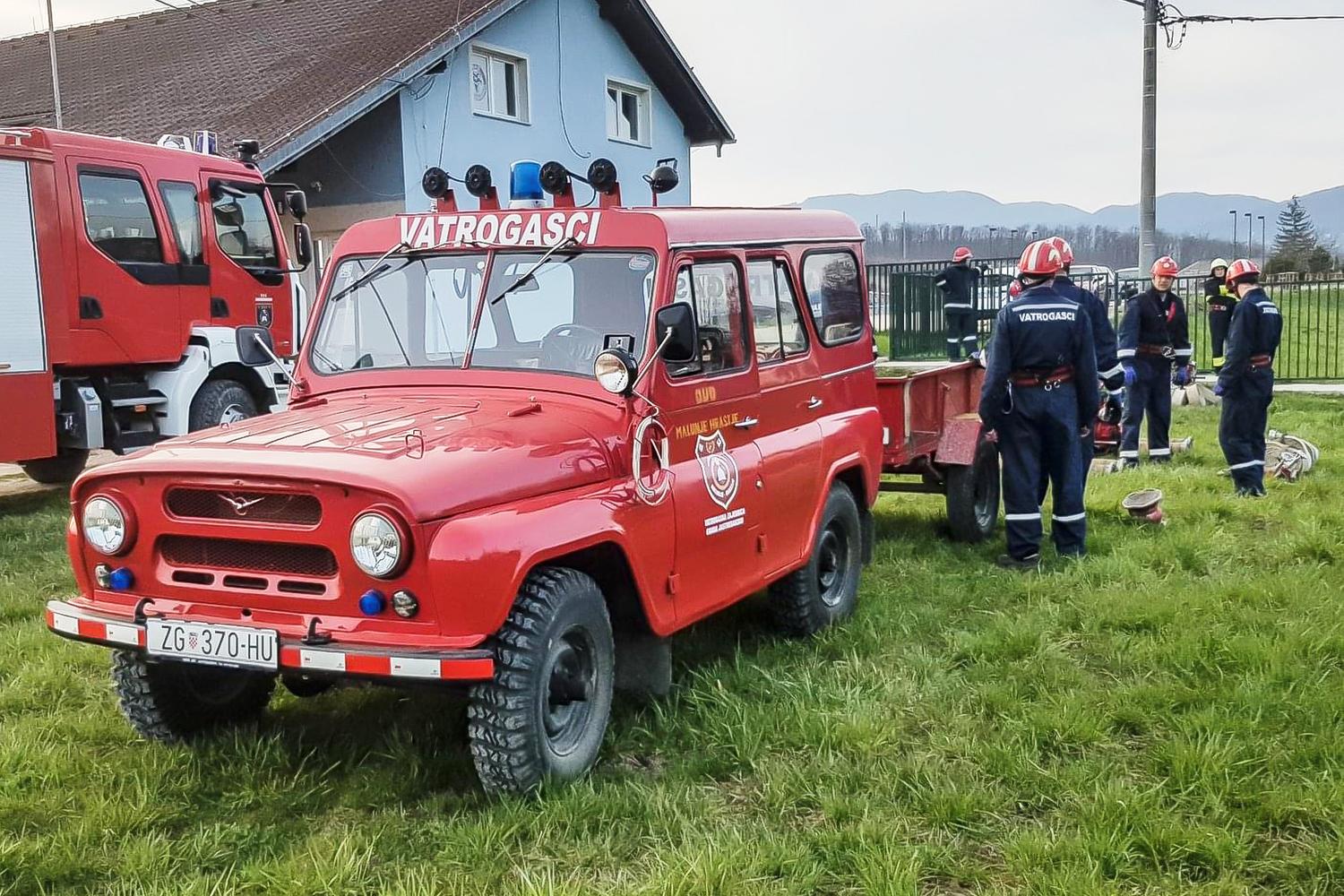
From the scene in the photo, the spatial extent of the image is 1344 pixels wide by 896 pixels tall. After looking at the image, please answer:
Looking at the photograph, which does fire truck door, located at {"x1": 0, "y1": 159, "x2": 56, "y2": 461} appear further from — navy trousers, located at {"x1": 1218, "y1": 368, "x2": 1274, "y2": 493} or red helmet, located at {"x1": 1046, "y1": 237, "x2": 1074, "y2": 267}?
navy trousers, located at {"x1": 1218, "y1": 368, "x2": 1274, "y2": 493}

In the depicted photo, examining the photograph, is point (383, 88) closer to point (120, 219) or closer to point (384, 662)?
point (120, 219)

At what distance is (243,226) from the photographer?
11375 mm

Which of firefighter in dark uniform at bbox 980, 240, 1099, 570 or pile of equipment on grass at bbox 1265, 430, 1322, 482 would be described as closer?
firefighter in dark uniform at bbox 980, 240, 1099, 570

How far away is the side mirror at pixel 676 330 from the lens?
4652mm

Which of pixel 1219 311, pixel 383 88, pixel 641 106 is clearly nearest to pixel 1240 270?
pixel 1219 311

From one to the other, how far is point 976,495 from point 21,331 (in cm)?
703

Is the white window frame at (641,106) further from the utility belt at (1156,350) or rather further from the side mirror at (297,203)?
the utility belt at (1156,350)

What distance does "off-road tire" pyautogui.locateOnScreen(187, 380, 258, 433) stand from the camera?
35.4 feet

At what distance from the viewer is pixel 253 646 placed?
3963 mm

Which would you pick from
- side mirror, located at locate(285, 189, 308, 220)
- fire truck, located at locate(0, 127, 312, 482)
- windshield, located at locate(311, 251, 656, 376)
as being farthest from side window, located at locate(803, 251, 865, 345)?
side mirror, located at locate(285, 189, 308, 220)

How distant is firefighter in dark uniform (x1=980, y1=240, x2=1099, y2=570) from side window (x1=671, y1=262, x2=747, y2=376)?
253 centimetres

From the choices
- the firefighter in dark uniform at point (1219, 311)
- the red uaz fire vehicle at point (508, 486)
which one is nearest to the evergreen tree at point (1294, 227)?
the firefighter in dark uniform at point (1219, 311)

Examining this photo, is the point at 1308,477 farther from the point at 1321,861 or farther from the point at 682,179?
the point at 682,179

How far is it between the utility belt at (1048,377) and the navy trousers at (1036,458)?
3cm
